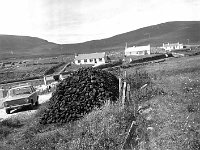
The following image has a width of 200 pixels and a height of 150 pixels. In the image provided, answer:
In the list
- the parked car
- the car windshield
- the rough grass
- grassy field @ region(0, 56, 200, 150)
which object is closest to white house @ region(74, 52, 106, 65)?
the car windshield

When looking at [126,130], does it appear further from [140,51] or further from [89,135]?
[140,51]

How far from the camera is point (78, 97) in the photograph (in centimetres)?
1498

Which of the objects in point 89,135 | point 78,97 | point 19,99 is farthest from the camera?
point 19,99

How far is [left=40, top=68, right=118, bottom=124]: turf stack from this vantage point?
1409cm

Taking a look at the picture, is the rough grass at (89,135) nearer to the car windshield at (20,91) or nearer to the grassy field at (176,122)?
the grassy field at (176,122)

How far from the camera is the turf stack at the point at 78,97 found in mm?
14094

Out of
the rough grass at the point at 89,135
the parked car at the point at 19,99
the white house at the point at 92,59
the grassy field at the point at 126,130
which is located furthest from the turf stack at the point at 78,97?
the white house at the point at 92,59

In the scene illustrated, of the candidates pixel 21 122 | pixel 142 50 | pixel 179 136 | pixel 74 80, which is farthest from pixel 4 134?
pixel 142 50

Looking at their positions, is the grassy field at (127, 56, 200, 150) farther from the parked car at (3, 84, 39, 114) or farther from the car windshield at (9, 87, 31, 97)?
the car windshield at (9, 87, 31, 97)

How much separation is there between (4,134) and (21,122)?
2492 mm

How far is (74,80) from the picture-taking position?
16.6 m

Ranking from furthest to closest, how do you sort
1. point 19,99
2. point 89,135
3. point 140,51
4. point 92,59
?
point 140,51 → point 92,59 → point 19,99 → point 89,135

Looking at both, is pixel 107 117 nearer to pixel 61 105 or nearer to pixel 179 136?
pixel 179 136

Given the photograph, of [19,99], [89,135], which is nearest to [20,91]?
[19,99]
